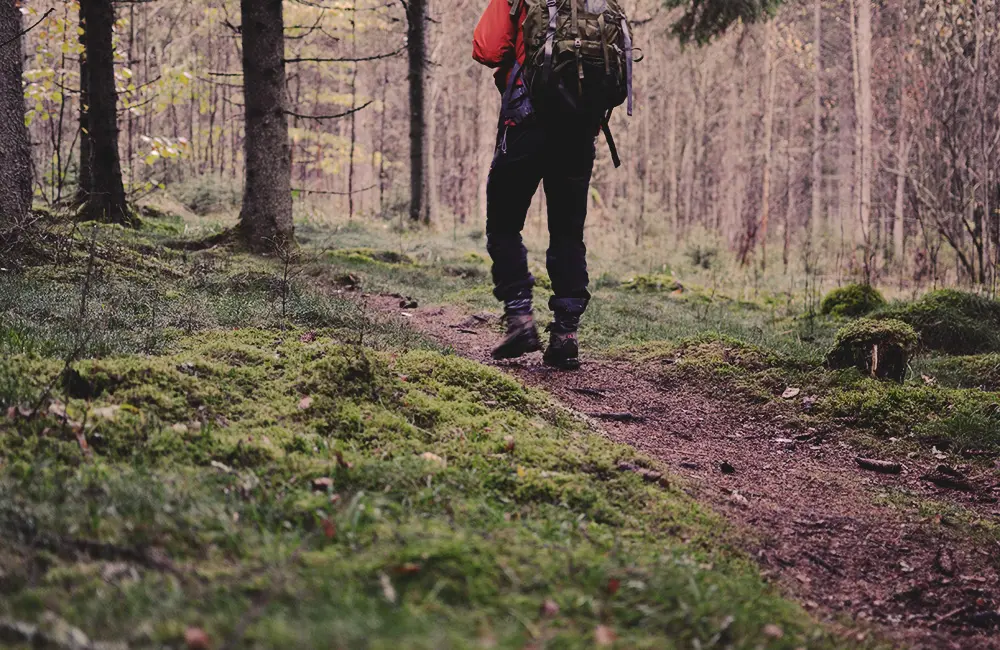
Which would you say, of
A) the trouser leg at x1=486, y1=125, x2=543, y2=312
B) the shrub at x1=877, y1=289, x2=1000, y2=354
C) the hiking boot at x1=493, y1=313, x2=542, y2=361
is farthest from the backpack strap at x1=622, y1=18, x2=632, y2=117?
the shrub at x1=877, y1=289, x2=1000, y2=354

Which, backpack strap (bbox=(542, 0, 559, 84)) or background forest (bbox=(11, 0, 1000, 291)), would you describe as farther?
background forest (bbox=(11, 0, 1000, 291))

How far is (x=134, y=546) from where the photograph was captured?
1.75m

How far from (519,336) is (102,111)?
24.9ft

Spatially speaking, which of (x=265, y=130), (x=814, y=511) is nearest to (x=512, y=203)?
(x=814, y=511)

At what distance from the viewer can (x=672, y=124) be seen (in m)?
27.2

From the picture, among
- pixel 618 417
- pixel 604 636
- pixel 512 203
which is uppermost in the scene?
pixel 512 203

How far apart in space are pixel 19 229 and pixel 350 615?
5.38m

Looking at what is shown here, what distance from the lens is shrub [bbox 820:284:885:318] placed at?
328 inches

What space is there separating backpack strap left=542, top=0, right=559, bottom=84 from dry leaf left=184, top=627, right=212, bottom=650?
363 cm

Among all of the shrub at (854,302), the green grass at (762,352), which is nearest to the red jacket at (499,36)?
the green grass at (762,352)

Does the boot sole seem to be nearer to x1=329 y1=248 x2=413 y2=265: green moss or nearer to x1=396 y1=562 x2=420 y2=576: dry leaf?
x1=396 y1=562 x2=420 y2=576: dry leaf

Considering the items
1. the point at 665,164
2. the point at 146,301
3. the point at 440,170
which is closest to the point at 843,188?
the point at 665,164

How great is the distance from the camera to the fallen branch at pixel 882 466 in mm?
3859

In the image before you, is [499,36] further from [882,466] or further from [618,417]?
[882,466]
